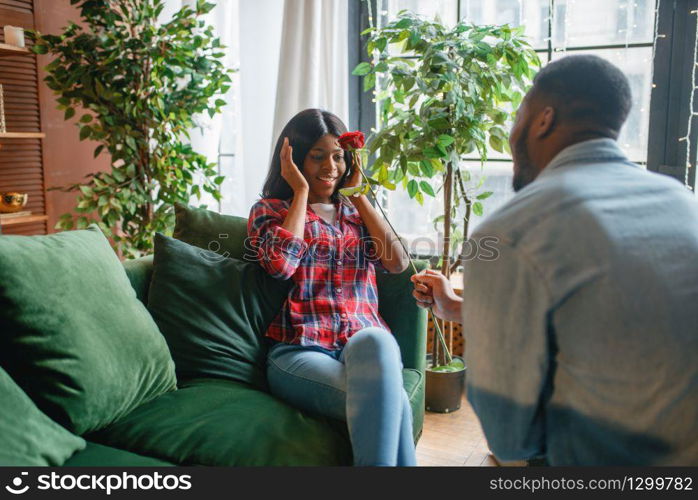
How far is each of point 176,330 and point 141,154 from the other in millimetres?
1198

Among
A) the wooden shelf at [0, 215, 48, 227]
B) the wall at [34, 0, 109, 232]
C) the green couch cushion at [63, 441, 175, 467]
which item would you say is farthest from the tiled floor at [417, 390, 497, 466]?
the wall at [34, 0, 109, 232]

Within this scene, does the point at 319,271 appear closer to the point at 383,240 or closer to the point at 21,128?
the point at 383,240

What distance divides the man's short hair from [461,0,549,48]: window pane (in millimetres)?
1775

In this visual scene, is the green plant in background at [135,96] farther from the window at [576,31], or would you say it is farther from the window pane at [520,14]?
the window pane at [520,14]

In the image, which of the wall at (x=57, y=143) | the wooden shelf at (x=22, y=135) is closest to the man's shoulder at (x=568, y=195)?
the wooden shelf at (x=22, y=135)

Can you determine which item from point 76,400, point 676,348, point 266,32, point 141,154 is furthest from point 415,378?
point 266,32

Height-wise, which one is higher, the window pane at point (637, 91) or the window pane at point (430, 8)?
the window pane at point (430, 8)

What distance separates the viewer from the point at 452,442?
7.09 feet

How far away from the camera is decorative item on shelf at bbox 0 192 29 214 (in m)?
2.51

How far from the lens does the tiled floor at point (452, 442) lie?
203 centimetres

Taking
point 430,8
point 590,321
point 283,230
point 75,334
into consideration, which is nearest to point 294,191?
point 283,230

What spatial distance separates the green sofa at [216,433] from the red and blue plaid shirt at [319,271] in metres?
0.22

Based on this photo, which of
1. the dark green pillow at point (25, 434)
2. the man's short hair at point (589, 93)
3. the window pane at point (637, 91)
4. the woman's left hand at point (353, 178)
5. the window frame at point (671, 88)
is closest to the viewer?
the man's short hair at point (589, 93)

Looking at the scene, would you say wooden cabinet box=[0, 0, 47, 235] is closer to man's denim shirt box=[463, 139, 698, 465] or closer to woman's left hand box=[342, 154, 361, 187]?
woman's left hand box=[342, 154, 361, 187]
